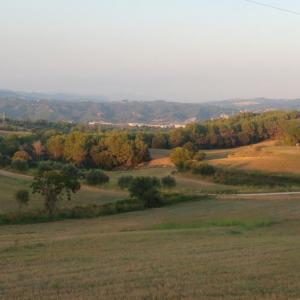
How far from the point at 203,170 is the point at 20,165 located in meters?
24.8

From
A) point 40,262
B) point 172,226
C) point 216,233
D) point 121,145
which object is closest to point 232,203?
point 172,226

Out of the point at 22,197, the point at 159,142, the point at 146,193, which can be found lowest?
the point at 159,142

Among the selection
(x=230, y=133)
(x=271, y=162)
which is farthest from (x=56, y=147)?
(x=230, y=133)

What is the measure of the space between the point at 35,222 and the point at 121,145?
63118mm

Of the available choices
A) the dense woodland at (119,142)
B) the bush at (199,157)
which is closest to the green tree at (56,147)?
the dense woodland at (119,142)

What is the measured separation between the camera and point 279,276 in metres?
11.2

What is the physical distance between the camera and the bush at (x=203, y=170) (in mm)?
69938

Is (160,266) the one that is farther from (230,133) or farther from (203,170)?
(230,133)

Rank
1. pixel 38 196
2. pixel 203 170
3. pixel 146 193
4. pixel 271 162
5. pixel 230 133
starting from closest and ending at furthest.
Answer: pixel 146 193, pixel 38 196, pixel 203 170, pixel 271 162, pixel 230 133

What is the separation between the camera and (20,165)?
7269cm

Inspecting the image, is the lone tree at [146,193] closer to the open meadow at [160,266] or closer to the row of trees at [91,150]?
the open meadow at [160,266]

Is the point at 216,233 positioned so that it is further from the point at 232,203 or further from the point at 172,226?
the point at 232,203

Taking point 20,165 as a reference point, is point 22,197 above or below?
above

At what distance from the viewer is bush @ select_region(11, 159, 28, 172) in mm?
72363
